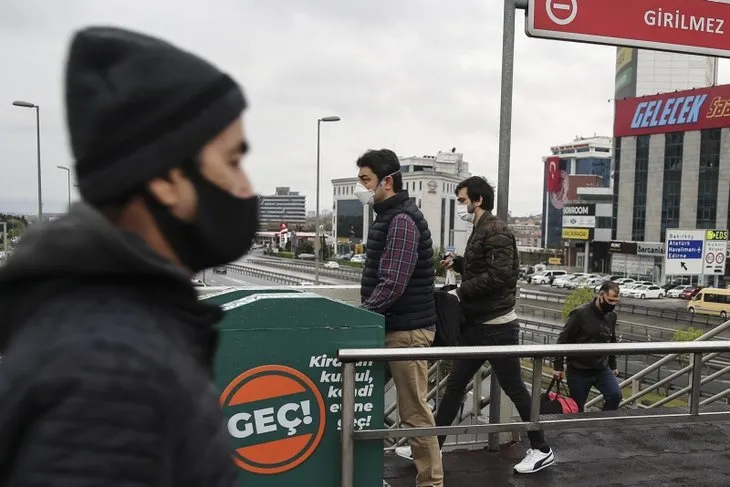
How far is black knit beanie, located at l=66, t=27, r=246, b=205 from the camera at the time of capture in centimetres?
86

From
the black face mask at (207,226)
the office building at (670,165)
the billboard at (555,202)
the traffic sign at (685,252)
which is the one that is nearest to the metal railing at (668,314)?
the traffic sign at (685,252)

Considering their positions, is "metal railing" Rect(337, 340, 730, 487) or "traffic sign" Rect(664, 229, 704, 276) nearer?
"metal railing" Rect(337, 340, 730, 487)

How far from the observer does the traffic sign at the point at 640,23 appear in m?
3.72

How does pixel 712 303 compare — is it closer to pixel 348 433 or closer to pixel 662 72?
pixel 348 433

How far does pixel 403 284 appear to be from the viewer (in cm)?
327

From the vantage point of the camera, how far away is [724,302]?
39031 millimetres

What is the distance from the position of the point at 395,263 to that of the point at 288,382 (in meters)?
0.83

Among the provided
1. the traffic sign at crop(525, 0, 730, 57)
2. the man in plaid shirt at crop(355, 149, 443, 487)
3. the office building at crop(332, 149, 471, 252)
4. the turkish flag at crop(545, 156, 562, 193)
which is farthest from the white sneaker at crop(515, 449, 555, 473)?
the turkish flag at crop(545, 156, 562, 193)

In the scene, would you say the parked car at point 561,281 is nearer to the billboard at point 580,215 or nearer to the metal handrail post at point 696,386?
the billboard at point 580,215

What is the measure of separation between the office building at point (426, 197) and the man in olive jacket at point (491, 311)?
87.0 meters

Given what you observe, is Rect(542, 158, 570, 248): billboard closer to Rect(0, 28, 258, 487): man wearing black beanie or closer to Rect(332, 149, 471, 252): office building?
Rect(332, 149, 471, 252): office building

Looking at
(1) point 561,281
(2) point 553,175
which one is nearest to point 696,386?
(1) point 561,281

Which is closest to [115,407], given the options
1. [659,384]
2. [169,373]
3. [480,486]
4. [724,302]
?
[169,373]

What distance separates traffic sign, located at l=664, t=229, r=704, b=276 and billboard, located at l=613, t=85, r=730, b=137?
92.7 ft
